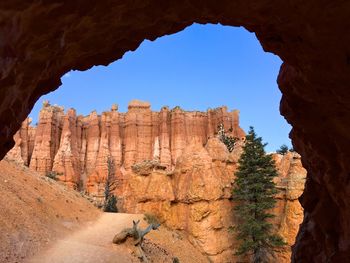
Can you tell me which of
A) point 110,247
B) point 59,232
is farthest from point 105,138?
point 110,247

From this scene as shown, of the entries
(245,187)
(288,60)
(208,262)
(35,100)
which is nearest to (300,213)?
(245,187)

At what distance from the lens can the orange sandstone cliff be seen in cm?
2895

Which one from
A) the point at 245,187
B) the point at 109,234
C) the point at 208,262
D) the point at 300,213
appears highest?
the point at 245,187

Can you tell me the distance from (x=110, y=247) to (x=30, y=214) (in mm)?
5924

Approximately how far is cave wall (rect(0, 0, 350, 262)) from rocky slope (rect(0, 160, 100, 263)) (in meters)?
12.4

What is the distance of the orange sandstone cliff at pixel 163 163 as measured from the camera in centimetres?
2895

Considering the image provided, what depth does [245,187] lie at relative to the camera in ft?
90.6

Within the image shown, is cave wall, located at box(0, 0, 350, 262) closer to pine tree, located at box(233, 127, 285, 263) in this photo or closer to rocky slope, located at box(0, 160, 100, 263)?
rocky slope, located at box(0, 160, 100, 263)

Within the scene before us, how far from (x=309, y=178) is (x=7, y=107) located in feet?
23.9

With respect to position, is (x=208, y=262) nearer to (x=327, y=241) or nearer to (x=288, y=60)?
(x=327, y=241)

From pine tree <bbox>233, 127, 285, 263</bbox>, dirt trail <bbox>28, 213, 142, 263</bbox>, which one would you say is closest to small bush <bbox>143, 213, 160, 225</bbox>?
dirt trail <bbox>28, 213, 142, 263</bbox>

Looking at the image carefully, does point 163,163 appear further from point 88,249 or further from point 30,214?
point 88,249

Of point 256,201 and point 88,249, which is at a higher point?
point 256,201

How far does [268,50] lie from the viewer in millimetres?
7574
